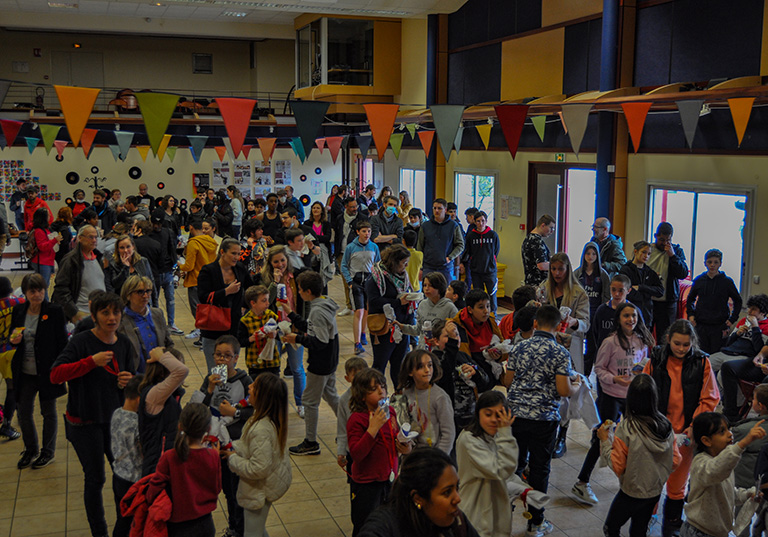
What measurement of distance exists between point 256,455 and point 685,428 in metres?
2.80

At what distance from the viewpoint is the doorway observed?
1147 centimetres

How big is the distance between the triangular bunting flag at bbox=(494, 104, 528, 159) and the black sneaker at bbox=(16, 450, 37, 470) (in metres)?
5.43

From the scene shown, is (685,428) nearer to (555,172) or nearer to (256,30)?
(555,172)

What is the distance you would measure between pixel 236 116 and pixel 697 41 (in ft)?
19.0

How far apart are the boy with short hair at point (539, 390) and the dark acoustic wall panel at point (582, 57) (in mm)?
7227

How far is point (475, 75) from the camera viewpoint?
14.5 m

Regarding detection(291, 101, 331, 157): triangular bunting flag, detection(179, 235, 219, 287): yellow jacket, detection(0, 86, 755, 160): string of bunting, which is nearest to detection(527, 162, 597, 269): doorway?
detection(0, 86, 755, 160): string of bunting

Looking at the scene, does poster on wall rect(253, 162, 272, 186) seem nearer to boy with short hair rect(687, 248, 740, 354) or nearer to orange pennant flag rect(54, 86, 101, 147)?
orange pennant flag rect(54, 86, 101, 147)

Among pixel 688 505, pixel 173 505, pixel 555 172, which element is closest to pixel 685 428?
pixel 688 505

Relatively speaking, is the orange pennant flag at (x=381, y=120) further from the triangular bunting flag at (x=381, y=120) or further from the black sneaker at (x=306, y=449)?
the black sneaker at (x=306, y=449)

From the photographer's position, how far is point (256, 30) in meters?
22.4

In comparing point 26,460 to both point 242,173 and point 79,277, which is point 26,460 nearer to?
point 79,277

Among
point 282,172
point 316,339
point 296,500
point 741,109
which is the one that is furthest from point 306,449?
point 282,172

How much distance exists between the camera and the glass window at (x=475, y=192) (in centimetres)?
1425
